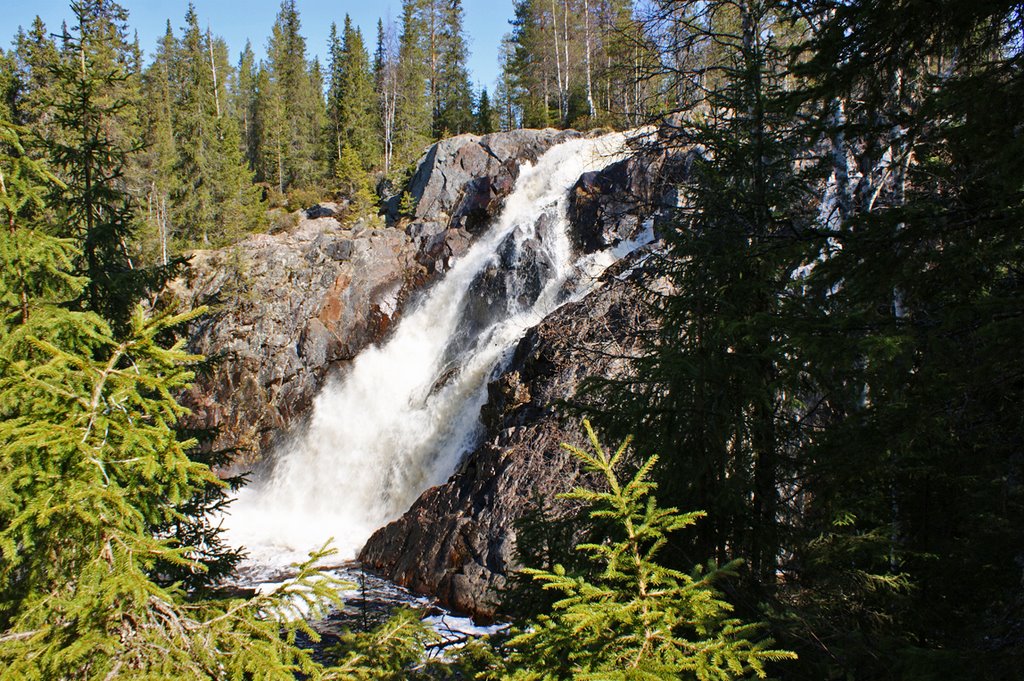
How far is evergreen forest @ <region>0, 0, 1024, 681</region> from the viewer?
259cm

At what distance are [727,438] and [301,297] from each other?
20.7m

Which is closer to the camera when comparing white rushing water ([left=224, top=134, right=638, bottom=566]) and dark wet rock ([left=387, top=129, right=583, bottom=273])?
white rushing water ([left=224, top=134, right=638, bottom=566])

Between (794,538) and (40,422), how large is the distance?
5.27m

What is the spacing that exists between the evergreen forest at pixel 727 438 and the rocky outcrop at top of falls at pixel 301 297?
13.4 m

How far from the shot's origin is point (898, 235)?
3400 mm

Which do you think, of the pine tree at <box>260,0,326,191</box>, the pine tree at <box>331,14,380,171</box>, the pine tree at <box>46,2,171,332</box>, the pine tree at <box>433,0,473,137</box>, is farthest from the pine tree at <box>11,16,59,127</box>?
the pine tree at <box>46,2,171,332</box>

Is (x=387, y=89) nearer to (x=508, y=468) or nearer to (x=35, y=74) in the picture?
(x=35, y=74)

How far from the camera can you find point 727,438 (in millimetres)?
5055

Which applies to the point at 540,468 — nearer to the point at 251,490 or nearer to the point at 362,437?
the point at 362,437

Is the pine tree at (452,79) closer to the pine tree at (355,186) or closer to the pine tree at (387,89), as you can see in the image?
the pine tree at (387,89)

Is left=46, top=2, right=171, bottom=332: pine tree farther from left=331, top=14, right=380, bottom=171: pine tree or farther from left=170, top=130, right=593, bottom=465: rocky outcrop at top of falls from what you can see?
left=331, top=14, right=380, bottom=171: pine tree

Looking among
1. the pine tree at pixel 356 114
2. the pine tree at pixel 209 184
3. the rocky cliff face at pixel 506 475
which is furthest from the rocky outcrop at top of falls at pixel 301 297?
the pine tree at pixel 356 114

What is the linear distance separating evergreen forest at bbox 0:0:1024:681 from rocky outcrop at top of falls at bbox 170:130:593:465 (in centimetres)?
1342

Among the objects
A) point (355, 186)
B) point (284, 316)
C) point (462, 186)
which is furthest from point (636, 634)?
point (355, 186)
